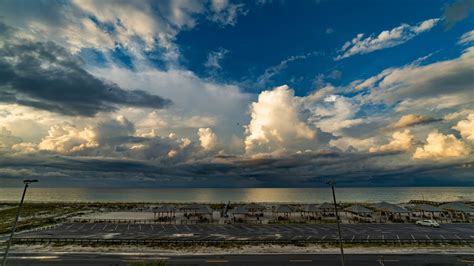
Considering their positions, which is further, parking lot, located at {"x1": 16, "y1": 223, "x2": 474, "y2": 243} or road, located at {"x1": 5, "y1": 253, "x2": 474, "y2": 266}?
parking lot, located at {"x1": 16, "y1": 223, "x2": 474, "y2": 243}

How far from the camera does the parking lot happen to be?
40562 millimetres

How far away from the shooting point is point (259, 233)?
45281mm

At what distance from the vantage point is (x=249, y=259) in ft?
100

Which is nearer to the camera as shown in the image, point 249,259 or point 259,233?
point 249,259

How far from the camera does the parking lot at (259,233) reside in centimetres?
4056

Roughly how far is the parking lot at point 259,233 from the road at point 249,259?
7.69m

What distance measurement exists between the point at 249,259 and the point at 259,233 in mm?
15133

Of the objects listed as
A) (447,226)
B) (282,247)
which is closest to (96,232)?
(282,247)

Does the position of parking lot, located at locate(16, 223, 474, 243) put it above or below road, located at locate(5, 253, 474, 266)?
above

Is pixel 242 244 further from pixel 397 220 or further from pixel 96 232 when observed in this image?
pixel 397 220

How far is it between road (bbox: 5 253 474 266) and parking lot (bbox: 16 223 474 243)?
7691mm

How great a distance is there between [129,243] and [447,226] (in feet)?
187

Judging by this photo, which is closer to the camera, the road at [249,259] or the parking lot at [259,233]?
the road at [249,259]

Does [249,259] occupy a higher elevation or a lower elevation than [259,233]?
lower
